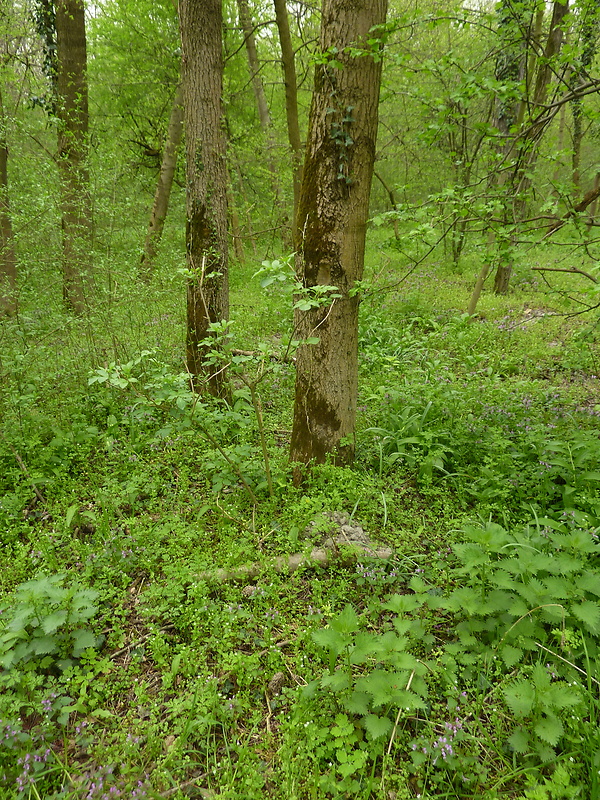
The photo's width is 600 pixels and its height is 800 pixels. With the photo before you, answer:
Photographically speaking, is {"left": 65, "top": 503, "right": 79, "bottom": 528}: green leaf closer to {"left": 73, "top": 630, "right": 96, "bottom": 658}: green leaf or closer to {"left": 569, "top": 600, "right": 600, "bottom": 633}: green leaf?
{"left": 73, "top": 630, "right": 96, "bottom": 658}: green leaf

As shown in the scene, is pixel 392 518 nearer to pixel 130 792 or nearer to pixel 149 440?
pixel 130 792

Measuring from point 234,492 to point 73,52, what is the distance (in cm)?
760

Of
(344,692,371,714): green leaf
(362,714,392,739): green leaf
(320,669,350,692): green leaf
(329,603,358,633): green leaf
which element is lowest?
(344,692,371,714): green leaf

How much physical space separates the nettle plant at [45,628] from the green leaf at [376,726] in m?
1.46

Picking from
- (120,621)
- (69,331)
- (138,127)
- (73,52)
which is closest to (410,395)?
(120,621)

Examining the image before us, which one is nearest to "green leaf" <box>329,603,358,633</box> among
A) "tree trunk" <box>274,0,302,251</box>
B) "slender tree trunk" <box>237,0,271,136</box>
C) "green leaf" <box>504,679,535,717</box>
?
"green leaf" <box>504,679,535,717</box>

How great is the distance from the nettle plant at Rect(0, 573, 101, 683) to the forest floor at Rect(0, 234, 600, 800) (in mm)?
14

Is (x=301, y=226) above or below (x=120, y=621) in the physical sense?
above

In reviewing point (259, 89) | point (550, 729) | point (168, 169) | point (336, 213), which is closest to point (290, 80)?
point (168, 169)

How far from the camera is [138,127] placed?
11508mm

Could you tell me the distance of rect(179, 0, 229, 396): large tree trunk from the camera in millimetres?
4168

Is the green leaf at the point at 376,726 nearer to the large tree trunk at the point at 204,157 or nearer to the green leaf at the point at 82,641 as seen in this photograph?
the green leaf at the point at 82,641

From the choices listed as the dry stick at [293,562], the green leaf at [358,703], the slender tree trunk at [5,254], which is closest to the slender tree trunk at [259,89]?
the slender tree trunk at [5,254]

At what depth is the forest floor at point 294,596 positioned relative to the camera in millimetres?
1724
